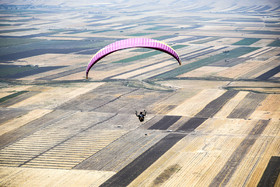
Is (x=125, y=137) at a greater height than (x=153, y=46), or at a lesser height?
lesser

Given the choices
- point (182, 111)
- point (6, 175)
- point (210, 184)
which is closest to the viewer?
point (210, 184)

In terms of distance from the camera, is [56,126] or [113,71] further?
[113,71]

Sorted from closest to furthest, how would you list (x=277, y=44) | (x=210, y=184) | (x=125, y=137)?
1. (x=210, y=184)
2. (x=125, y=137)
3. (x=277, y=44)

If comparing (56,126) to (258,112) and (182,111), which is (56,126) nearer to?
(182,111)

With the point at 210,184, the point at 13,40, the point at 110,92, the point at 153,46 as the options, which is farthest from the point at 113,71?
the point at 13,40

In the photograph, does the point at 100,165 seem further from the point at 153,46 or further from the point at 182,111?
the point at 182,111

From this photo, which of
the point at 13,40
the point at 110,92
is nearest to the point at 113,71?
the point at 110,92
